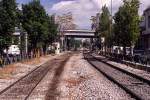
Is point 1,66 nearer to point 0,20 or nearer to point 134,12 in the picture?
point 0,20

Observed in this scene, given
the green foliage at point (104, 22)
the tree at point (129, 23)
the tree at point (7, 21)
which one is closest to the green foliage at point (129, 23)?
the tree at point (129, 23)

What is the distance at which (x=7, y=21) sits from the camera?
45.9 m

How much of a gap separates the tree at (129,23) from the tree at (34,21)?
15.8 m

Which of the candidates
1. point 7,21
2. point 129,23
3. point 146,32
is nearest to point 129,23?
point 129,23

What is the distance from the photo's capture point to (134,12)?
64125 millimetres

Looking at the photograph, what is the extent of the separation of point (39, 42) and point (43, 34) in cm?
449

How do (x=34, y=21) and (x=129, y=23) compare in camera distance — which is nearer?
(x=129, y=23)

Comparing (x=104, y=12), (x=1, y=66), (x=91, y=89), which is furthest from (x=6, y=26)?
(x=104, y=12)

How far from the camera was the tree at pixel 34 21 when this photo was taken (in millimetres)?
74812

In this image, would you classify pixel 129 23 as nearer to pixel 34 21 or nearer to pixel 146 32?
pixel 34 21

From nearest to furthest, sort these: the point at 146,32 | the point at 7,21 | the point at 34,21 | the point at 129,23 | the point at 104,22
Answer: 1. the point at 7,21
2. the point at 129,23
3. the point at 34,21
4. the point at 146,32
5. the point at 104,22

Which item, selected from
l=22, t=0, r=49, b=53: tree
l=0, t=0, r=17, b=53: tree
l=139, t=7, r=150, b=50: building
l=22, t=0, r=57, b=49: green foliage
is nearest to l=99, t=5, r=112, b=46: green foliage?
l=139, t=7, r=150, b=50: building

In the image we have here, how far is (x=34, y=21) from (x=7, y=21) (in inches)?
1170

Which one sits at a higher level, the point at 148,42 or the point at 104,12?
the point at 104,12
